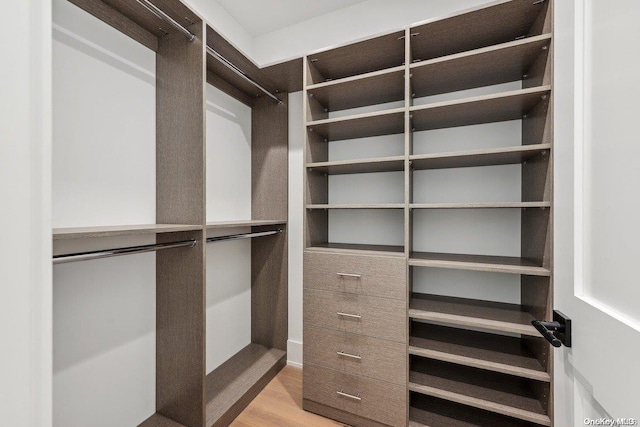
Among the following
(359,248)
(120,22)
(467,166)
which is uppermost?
(120,22)

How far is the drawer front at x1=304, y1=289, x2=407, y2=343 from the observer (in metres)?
1.51

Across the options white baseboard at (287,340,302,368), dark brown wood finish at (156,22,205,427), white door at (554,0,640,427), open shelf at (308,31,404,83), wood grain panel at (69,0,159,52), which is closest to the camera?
white door at (554,0,640,427)

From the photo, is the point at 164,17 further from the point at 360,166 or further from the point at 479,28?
the point at 479,28

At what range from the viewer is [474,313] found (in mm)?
1506

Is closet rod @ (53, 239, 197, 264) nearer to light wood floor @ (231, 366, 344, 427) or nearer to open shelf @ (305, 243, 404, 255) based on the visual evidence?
open shelf @ (305, 243, 404, 255)

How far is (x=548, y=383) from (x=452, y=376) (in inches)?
17.8

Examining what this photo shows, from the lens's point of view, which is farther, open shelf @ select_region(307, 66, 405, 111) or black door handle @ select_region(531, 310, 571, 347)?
open shelf @ select_region(307, 66, 405, 111)

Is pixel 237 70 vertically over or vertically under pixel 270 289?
over

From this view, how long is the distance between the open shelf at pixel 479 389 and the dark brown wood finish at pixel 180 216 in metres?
1.19

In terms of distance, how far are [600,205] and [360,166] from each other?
127 cm

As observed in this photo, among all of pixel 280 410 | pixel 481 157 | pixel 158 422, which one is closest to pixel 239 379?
pixel 280 410

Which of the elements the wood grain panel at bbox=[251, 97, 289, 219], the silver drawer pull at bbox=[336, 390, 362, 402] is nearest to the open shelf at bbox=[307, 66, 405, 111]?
the wood grain panel at bbox=[251, 97, 289, 219]
